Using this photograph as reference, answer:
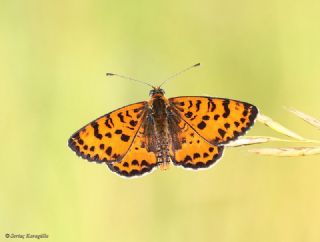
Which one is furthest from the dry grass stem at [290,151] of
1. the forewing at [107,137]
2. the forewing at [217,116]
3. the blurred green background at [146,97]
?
the blurred green background at [146,97]

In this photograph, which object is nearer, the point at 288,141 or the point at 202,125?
the point at 288,141

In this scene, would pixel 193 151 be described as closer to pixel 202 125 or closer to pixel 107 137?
pixel 202 125

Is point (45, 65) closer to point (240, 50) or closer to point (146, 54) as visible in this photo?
point (146, 54)

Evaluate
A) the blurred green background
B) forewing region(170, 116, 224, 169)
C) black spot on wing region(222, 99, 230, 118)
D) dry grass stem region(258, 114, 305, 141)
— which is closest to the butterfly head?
forewing region(170, 116, 224, 169)

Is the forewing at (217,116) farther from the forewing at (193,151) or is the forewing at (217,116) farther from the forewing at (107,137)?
the forewing at (107,137)

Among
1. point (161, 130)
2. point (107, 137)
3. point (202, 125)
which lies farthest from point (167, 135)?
point (107, 137)

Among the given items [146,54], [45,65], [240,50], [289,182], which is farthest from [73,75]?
[289,182]
